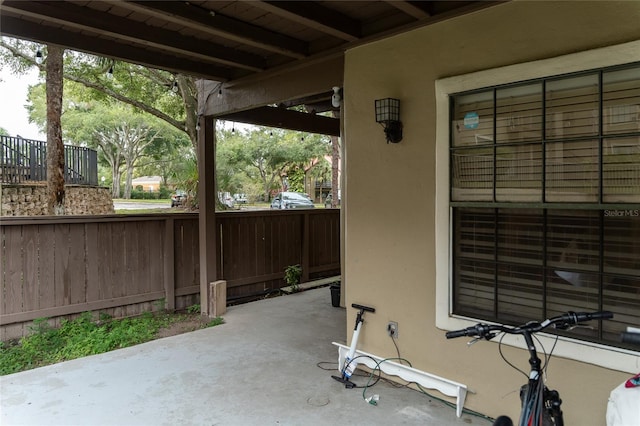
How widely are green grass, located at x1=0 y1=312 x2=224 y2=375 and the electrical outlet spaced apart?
236 cm

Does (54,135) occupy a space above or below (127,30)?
below

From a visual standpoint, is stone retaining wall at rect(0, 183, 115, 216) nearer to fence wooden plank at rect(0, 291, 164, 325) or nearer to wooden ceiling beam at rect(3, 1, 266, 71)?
fence wooden plank at rect(0, 291, 164, 325)

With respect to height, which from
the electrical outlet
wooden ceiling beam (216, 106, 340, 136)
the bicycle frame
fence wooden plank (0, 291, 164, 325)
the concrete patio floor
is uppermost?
wooden ceiling beam (216, 106, 340, 136)

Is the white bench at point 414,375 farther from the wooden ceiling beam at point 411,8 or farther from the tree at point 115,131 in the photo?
the tree at point 115,131

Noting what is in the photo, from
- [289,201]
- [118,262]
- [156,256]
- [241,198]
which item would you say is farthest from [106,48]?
[241,198]

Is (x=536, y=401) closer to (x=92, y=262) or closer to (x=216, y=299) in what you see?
(x=216, y=299)

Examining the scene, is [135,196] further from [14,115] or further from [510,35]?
[510,35]

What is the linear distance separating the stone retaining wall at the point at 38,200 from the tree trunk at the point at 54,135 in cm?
78

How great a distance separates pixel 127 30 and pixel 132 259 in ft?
8.97

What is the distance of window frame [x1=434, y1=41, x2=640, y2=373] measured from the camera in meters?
2.12

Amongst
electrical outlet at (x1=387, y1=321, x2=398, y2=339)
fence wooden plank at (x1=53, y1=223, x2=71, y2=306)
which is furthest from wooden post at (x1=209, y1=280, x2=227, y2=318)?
electrical outlet at (x1=387, y1=321, x2=398, y2=339)

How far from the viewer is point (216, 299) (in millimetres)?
5051

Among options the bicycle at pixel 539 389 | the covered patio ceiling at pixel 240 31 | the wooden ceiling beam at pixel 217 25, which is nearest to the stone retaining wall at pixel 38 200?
the covered patio ceiling at pixel 240 31

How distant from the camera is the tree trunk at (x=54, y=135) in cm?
695
